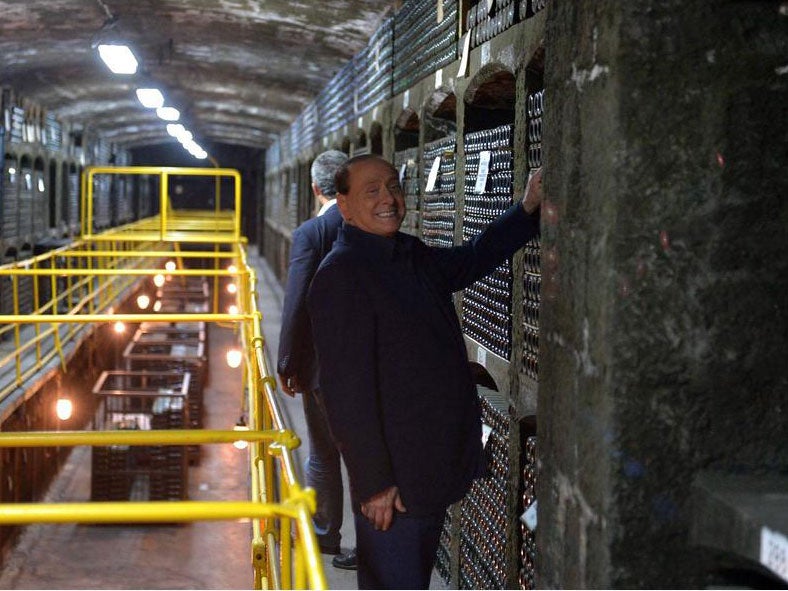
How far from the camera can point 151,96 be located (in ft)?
45.5

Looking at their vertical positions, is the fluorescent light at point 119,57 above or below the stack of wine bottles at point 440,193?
above

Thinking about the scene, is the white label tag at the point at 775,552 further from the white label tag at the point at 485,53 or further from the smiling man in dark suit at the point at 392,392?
the white label tag at the point at 485,53

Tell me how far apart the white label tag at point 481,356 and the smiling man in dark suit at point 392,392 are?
5.27ft

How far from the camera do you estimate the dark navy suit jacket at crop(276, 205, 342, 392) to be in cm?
438

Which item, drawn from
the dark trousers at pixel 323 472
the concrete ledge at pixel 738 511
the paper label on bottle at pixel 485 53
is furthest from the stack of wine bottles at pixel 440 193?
the concrete ledge at pixel 738 511

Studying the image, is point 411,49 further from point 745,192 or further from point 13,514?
point 13,514

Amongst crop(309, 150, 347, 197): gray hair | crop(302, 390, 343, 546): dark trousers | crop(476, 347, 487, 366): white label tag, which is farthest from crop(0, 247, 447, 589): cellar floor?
crop(309, 150, 347, 197): gray hair

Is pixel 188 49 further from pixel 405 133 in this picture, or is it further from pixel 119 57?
pixel 405 133

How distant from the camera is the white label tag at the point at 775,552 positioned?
6.59 feet

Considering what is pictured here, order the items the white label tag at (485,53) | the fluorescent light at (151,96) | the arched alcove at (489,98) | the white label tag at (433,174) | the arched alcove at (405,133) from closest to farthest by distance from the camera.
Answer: the white label tag at (485,53)
the arched alcove at (489,98)
the white label tag at (433,174)
the arched alcove at (405,133)
the fluorescent light at (151,96)

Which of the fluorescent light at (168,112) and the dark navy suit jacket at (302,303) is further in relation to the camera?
the fluorescent light at (168,112)

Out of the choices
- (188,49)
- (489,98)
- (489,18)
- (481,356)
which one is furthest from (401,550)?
(188,49)

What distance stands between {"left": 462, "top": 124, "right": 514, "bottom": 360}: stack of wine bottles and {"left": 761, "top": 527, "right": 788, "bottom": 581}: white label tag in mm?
2278

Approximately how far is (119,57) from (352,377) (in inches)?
311
